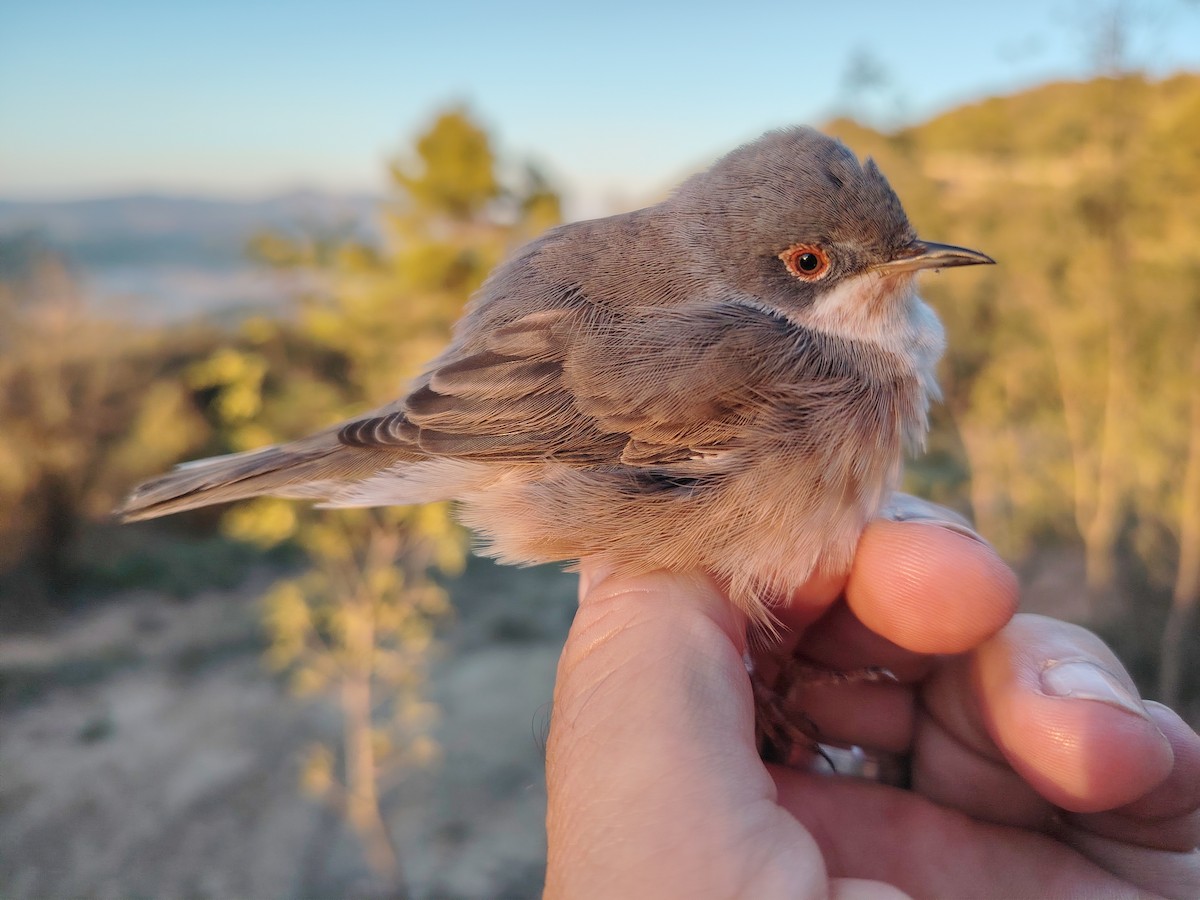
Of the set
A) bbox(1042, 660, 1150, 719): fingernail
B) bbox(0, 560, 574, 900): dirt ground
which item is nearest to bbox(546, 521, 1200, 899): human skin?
bbox(1042, 660, 1150, 719): fingernail

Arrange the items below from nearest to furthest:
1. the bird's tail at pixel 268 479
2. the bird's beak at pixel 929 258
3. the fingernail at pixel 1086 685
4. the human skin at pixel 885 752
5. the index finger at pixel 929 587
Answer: the human skin at pixel 885 752, the fingernail at pixel 1086 685, the index finger at pixel 929 587, the bird's beak at pixel 929 258, the bird's tail at pixel 268 479

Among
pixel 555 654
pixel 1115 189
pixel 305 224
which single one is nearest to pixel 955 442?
pixel 1115 189

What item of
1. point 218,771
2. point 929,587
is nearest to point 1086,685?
point 929,587

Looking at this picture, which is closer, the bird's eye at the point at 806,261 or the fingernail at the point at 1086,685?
the fingernail at the point at 1086,685

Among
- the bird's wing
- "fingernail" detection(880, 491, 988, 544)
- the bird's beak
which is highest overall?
the bird's beak

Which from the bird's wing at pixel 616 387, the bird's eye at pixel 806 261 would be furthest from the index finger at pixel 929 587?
the bird's eye at pixel 806 261

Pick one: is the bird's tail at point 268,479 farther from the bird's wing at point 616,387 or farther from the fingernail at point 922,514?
the fingernail at point 922,514

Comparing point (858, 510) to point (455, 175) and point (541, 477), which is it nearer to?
point (541, 477)

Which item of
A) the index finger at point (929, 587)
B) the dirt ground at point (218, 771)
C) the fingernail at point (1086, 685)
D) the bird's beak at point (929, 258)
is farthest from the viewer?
the dirt ground at point (218, 771)

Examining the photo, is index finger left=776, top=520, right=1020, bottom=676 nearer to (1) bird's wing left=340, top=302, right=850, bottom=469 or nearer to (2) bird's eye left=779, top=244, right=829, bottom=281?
(1) bird's wing left=340, top=302, right=850, bottom=469
